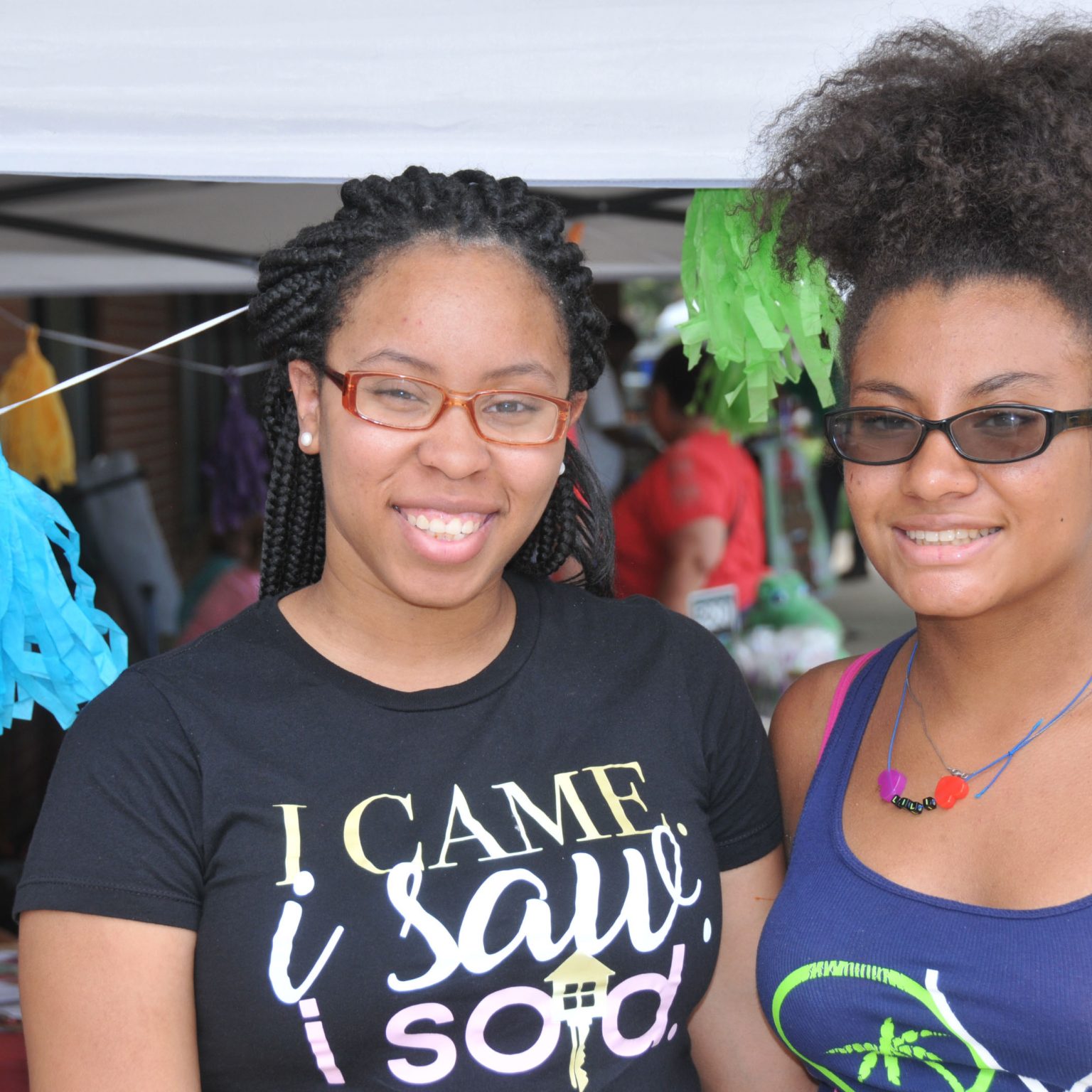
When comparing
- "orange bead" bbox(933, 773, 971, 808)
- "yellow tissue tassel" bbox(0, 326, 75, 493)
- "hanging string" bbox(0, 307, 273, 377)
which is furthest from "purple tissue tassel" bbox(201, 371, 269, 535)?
"orange bead" bbox(933, 773, 971, 808)

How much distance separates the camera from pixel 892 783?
1.78m

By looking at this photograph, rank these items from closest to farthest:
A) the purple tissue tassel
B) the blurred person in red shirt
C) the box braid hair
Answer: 1. the box braid hair
2. the blurred person in red shirt
3. the purple tissue tassel

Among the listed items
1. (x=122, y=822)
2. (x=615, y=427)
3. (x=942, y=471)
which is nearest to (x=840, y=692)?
(x=942, y=471)

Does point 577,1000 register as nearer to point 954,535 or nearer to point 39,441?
point 954,535

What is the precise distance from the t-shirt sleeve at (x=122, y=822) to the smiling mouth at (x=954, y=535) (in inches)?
36.5

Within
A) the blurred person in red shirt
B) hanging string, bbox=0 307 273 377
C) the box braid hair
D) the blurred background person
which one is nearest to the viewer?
the box braid hair

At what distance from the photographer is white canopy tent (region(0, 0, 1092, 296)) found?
160 cm

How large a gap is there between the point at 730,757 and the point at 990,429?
22.4 inches

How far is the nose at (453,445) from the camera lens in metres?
1.57

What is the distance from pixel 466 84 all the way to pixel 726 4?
1.18 ft

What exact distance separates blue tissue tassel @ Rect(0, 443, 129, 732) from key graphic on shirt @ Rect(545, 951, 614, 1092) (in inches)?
30.5

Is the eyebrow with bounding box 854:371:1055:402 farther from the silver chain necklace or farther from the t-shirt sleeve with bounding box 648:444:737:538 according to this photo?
the t-shirt sleeve with bounding box 648:444:737:538

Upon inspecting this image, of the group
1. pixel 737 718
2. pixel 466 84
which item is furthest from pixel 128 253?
pixel 737 718

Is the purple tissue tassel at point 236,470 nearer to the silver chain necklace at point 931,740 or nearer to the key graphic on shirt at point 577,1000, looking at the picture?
the silver chain necklace at point 931,740
